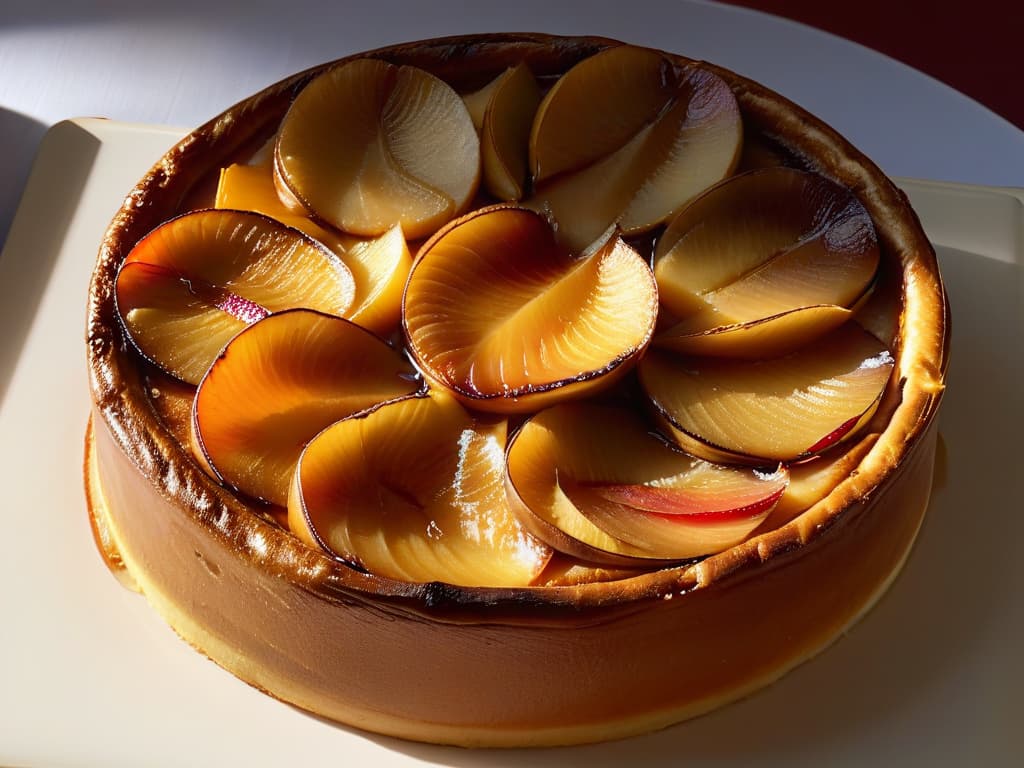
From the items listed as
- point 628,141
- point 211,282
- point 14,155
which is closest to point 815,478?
point 628,141

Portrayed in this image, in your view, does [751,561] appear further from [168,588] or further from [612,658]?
[168,588]

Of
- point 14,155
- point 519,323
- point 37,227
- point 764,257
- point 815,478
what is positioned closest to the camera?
point 815,478

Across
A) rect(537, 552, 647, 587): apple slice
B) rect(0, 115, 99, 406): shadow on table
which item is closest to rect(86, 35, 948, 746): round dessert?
rect(537, 552, 647, 587): apple slice

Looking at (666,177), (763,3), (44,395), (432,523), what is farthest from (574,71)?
(763,3)

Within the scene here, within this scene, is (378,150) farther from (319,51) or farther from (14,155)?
(14,155)

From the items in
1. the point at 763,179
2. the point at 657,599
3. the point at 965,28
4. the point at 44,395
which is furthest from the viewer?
the point at 965,28

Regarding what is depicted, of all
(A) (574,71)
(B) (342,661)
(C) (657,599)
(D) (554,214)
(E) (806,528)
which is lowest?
(B) (342,661)
